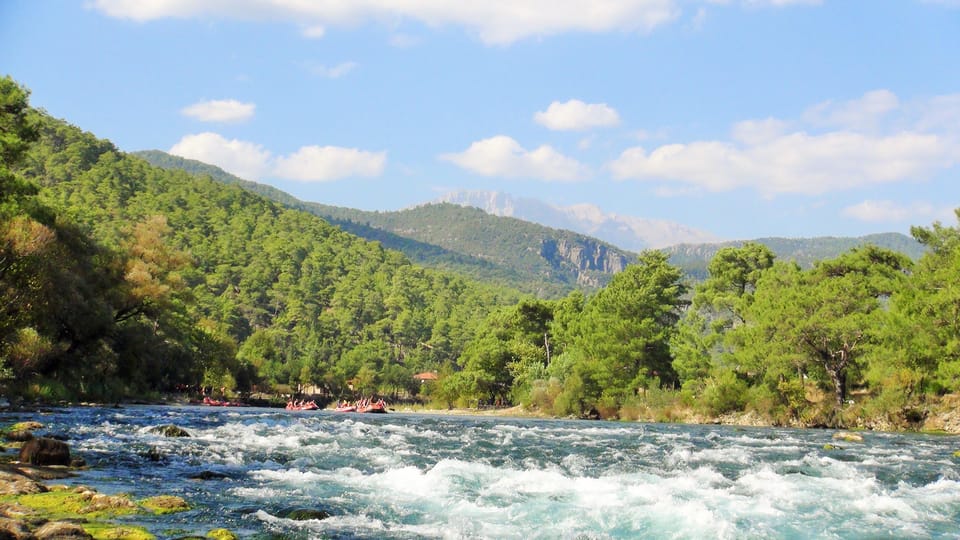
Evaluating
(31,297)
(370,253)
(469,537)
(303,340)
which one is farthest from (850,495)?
(370,253)

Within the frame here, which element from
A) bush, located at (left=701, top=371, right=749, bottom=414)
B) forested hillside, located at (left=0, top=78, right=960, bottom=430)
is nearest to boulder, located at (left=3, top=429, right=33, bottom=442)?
forested hillside, located at (left=0, top=78, right=960, bottom=430)

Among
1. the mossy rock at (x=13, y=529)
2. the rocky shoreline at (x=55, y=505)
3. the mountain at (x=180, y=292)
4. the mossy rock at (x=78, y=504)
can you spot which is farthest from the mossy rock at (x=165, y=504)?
the mountain at (x=180, y=292)

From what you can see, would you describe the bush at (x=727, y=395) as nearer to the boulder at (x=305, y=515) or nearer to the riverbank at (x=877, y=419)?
the riverbank at (x=877, y=419)

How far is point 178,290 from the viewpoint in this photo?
5738cm

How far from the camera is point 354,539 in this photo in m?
11.4

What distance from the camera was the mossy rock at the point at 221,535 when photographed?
419 inches

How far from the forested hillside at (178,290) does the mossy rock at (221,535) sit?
2570 centimetres

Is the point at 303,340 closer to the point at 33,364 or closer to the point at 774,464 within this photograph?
the point at 33,364

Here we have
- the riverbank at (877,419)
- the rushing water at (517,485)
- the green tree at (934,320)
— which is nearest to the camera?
the rushing water at (517,485)

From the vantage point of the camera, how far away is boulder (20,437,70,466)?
15.6 m

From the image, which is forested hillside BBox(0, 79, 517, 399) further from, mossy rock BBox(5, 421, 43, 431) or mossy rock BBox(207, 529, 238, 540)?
mossy rock BBox(207, 529, 238, 540)

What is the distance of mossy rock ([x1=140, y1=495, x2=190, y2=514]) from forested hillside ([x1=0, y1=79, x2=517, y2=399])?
915 inches

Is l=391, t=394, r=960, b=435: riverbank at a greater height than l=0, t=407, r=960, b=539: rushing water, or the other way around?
l=0, t=407, r=960, b=539: rushing water

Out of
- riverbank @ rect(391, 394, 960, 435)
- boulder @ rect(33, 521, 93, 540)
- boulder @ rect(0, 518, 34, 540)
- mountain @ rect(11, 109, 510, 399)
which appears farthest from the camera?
riverbank @ rect(391, 394, 960, 435)
